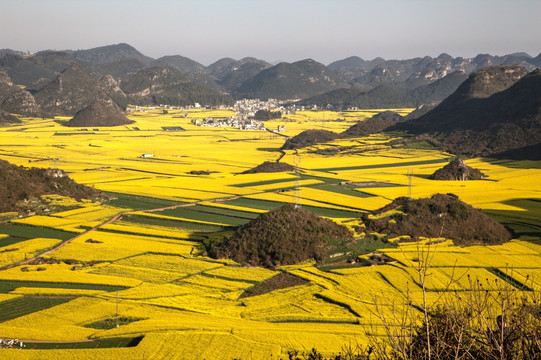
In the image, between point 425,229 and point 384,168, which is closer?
point 425,229

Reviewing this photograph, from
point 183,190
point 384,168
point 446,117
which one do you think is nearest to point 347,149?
point 384,168

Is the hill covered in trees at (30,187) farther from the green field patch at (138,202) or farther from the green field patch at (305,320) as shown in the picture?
the green field patch at (305,320)

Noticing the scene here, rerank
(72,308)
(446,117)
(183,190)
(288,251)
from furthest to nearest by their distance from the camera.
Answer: (446,117), (183,190), (288,251), (72,308)

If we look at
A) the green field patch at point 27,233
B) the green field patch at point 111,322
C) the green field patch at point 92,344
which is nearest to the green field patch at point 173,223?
the green field patch at point 27,233

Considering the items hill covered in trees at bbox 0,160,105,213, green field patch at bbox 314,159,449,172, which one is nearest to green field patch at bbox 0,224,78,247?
hill covered in trees at bbox 0,160,105,213

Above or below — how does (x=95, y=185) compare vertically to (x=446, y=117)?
below

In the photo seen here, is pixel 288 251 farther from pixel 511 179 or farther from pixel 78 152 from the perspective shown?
pixel 78 152
